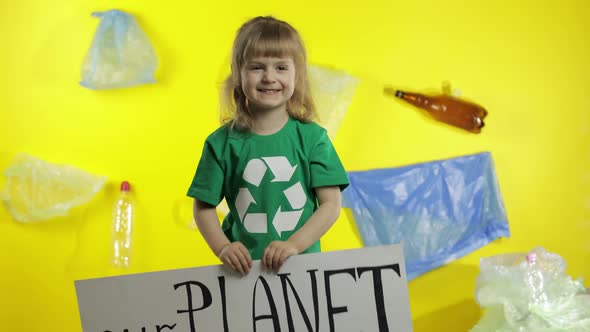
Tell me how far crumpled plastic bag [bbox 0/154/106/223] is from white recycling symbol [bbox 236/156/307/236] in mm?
1423

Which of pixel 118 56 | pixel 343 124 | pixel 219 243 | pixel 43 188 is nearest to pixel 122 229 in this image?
pixel 43 188

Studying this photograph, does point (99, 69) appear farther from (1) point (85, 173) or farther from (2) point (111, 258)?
(2) point (111, 258)

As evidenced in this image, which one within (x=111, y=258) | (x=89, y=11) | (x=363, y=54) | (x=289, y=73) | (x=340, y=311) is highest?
(x=89, y=11)

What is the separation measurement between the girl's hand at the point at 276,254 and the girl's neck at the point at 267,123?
0.69 feet

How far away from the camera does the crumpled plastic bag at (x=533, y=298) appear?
2025 mm

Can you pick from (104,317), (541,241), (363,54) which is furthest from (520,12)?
(104,317)

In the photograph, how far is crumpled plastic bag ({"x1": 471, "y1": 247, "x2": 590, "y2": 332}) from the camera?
2.03m

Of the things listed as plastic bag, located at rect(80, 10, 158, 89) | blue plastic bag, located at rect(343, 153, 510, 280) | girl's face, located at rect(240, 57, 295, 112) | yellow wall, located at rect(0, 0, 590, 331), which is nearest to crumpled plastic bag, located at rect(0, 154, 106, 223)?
yellow wall, located at rect(0, 0, 590, 331)

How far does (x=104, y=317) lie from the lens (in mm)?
1111

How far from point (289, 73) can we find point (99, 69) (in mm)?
1464

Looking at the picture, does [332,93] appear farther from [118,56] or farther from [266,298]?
[266,298]

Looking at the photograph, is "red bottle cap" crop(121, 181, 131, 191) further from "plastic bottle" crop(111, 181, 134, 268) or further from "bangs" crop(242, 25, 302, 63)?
"bangs" crop(242, 25, 302, 63)

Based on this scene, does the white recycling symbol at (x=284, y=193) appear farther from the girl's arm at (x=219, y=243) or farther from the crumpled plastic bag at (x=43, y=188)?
the crumpled plastic bag at (x=43, y=188)

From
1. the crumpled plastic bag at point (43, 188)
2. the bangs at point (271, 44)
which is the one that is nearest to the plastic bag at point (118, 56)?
the crumpled plastic bag at point (43, 188)
